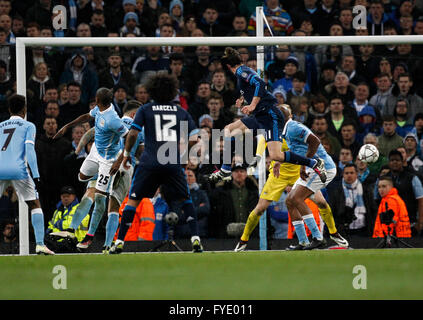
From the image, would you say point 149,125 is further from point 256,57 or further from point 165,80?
point 256,57

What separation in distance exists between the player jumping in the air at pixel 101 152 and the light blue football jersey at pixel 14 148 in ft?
3.16

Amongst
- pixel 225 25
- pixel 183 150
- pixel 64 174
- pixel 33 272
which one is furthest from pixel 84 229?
pixel 225 25

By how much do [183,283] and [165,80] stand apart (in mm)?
2540

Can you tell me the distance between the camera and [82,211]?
1183 cm

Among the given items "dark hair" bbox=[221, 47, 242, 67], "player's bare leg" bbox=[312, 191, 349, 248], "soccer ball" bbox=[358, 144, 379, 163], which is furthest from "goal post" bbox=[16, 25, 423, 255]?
"player's bare leg" bbox=[312, 191, 349, 248]

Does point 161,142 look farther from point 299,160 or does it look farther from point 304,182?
point 304,182

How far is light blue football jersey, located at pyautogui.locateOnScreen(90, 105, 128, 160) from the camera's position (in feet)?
37.6

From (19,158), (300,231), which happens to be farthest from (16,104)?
(300,231)

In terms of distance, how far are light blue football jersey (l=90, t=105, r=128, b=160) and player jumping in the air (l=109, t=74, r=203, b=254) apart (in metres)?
0.96

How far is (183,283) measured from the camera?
969 cm

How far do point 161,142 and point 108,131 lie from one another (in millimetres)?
1497

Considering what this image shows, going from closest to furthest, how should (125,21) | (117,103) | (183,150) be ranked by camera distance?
(183,150), (117,103), (125,21)

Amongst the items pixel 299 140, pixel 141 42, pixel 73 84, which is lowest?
pixel 299 140

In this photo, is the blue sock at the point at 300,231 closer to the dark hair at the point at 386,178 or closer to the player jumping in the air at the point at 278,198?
the player jumping in the air at the point at 278,198
